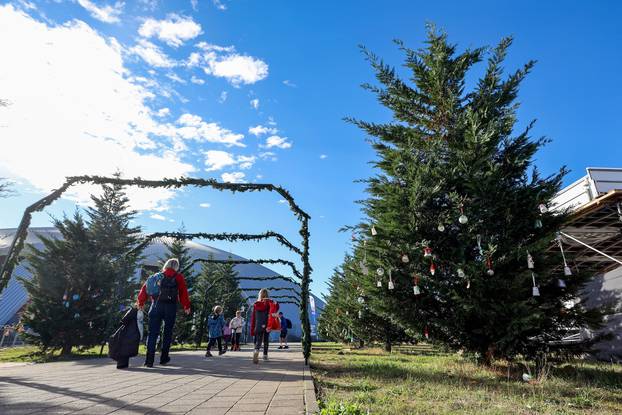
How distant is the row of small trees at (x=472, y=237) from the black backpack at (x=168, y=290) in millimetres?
4173

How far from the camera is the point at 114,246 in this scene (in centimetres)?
1577

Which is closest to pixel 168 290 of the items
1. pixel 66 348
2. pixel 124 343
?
pixel 124 343

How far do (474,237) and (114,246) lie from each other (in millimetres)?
15256

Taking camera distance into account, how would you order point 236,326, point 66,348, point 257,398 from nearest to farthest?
1. point 257,398
2. point 66,348
3. point 236,326

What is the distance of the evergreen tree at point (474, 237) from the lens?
6277 mm

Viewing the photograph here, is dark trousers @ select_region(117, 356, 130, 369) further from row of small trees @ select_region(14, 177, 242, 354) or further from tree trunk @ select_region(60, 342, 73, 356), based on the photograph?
tree trunk @ select_region(60, 342, 73, 356)

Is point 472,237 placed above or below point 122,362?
above

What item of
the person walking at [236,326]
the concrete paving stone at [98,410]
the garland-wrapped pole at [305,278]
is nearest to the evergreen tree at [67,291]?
the person walking at [236,326]

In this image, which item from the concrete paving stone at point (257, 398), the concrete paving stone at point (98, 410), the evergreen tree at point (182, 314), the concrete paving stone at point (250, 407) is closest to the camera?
the concrete paving stone at point (98, 410)

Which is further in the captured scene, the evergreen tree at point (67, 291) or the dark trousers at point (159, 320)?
the evergreen tree at point (67, 291)

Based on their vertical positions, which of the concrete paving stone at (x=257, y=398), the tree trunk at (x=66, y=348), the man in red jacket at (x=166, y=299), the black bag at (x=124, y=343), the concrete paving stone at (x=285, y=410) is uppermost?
the man in red jacket at (x=166, y=299)

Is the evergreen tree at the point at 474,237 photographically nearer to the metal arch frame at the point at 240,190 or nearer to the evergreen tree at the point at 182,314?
the metal arch frame at the point at 240,190

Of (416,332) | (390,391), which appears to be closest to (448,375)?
(416,332)

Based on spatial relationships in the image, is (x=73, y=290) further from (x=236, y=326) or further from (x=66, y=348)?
(x=236, y=326)
